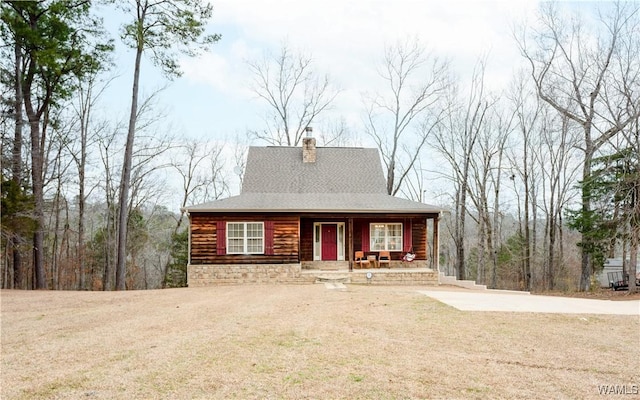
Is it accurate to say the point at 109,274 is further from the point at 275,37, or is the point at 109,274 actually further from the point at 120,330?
the point at 120,330

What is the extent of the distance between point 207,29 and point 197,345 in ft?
51.6

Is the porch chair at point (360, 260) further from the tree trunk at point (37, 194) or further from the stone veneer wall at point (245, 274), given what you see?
the tree trunk at point (37, 194)

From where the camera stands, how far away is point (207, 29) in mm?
18312

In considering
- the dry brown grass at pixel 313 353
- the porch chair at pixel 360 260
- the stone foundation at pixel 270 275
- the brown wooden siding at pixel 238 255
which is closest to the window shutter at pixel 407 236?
the porch chair at pixel 360 260

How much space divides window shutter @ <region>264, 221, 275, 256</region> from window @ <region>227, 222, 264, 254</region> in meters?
0.13

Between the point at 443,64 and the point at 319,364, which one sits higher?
the point at 443,64

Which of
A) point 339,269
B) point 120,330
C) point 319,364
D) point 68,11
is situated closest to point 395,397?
point 319,364

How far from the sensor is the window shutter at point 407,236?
723 inches

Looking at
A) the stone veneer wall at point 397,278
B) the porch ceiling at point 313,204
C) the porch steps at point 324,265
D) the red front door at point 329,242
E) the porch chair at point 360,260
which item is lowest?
the stone veneer wall at point 397,278

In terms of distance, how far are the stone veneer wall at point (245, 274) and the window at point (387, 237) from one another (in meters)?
3.57

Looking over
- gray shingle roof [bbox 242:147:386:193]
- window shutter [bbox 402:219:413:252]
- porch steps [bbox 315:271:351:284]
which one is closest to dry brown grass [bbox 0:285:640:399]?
porch steps [bbox 315:271:351:284]

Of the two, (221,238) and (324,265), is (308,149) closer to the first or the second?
(324,265)

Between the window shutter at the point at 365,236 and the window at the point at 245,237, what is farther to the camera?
the window shutter at the point at 365,236

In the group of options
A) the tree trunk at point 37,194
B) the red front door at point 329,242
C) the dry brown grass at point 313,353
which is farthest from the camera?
the red front door at point 329,242
